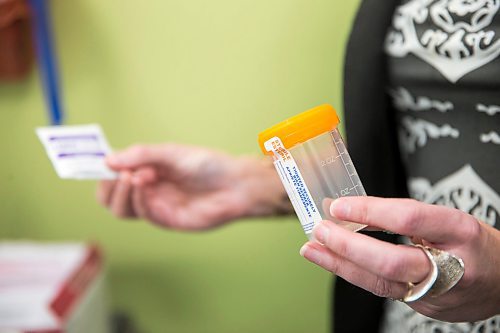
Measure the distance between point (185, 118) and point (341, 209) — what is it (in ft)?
1.80

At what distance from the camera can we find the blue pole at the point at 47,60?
848 mm

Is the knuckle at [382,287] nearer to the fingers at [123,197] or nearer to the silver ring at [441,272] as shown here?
the silver ring at [441,272]

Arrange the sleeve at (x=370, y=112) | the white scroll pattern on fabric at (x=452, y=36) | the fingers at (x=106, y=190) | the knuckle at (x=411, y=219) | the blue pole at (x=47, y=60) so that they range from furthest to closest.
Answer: the blue pole at (x=47, y=60) → the fingers at (x=106, y=190) → the sleeve at (x=370, y=112) → the white scroll pattern on fabric at (x=452, y=36) → the knuckle at (x=411, y=219)

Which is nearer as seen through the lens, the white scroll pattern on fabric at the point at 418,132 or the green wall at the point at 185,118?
the white scroll pattern on fabric at the point at 418,132

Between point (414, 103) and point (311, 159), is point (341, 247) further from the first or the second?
point (414, 103)

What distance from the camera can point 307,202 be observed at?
1.33 ft

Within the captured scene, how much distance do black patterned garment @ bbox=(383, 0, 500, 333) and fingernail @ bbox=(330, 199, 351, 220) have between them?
231 mm

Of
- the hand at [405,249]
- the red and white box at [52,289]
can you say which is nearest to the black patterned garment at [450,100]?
the hand at [405,249]

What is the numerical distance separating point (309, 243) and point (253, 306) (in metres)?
0.60

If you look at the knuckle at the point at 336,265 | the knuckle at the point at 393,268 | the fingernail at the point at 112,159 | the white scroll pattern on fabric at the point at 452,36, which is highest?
A: the white scroll pattern on fabric at the point at 452,36

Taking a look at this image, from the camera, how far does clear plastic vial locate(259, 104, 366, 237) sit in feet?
1.30

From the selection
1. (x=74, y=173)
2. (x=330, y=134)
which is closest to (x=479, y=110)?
(x=330, y=134)

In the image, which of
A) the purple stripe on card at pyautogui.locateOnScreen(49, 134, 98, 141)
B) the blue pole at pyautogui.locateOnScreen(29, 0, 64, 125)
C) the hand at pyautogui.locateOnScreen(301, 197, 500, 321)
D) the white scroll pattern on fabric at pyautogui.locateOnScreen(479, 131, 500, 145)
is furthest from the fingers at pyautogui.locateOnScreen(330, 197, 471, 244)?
the blue pole at pyautogui.locateOnScreen(29, 0, 64, 125)

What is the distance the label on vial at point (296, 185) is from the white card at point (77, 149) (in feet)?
0.91
